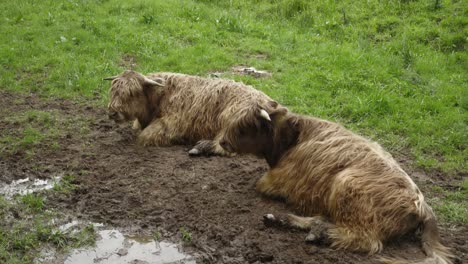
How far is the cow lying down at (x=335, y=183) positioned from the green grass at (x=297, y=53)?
81.5 inches

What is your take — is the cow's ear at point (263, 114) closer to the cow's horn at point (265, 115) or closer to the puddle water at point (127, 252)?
the cow's horn at point (265, 115)

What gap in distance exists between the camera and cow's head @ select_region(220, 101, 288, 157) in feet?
20.4

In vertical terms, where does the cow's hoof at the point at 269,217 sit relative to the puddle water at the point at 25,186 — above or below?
above

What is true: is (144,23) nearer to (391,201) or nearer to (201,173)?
(201,173)

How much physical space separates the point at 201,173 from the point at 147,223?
131cm

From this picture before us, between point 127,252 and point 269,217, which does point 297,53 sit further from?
point 127,252

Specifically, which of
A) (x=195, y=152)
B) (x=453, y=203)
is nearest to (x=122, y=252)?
(x=195, y=152)

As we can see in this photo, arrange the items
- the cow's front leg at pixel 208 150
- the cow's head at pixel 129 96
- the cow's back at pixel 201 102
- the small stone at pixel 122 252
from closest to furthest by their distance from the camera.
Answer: the small stone at pixel 122 252
the cow's front leg at pixel 208 150
the cow's back at pixel 201 102
the cow's head at pixel 129 96

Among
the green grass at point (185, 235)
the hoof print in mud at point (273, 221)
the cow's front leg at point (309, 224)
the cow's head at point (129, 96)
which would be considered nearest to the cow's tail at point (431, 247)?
the cow's front leg at point (309, 224)

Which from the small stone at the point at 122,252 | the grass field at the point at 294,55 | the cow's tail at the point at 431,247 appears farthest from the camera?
the grass field at the point at 294,55

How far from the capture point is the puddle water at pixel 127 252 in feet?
17.3

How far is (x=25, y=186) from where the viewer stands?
21.8 ft

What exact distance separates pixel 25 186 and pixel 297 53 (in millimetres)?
6500

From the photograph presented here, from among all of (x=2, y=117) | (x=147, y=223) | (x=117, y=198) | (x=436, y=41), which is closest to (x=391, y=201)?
(x=147, y=223)
